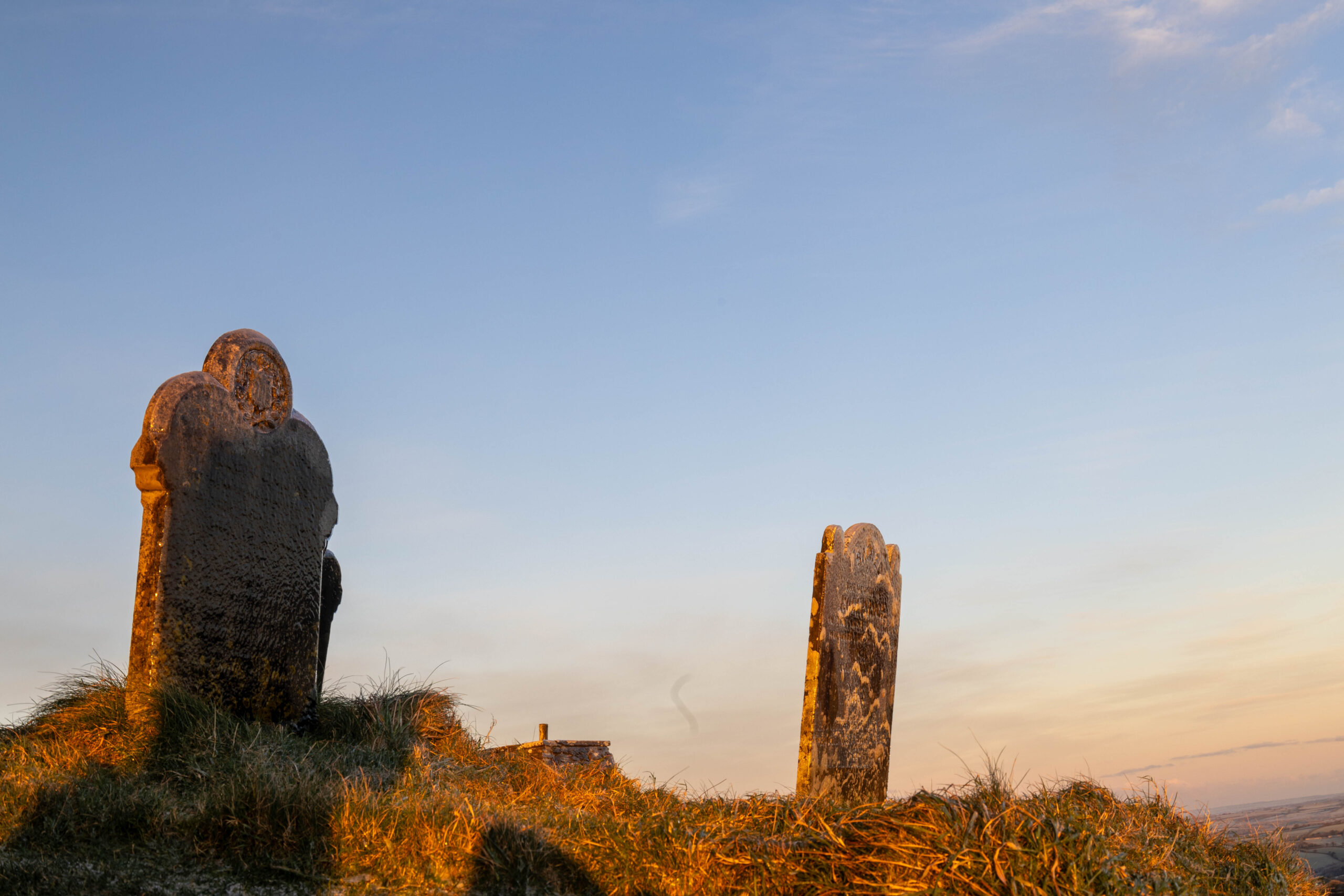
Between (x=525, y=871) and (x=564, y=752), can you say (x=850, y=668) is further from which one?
(x=525, y=871)

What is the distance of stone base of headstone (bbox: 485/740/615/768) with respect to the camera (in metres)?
8.47

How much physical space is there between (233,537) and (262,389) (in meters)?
1.16

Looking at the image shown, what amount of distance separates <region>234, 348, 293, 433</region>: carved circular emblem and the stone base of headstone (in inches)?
121

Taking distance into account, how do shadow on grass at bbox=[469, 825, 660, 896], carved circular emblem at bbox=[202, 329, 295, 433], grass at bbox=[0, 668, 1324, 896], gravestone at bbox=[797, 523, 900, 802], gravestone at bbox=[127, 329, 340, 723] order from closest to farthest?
grass at bbox=[0, 668, 1324, 896]
shadow on grass at bbox=[469, 825, 660, 896]
gravestone at bbox=[127, 329, 340, 723]
carved circular emblem at bbox=[202, 329, 295, 433]
gravestone at bbox=[797, 523, 900, 802]

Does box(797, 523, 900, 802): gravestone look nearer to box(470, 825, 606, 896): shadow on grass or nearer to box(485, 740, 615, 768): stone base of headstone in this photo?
box(485, 740, 615, 768): stone base of headstone

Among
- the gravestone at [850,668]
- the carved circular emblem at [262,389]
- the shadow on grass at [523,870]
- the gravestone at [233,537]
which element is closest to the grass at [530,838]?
the shadow on grass at [523,870]

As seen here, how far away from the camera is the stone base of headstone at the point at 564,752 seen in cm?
847

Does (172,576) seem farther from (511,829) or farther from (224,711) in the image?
(511,829)

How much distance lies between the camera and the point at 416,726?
8.19m

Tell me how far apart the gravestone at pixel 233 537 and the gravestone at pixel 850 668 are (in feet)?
12.3

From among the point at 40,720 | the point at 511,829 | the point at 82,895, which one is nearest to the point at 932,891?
the point at 511,829

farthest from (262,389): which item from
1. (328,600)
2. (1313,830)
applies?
(1313,830)

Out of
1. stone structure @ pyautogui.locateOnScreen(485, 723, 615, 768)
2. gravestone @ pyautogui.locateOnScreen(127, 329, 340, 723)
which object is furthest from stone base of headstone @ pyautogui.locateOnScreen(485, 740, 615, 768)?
gravestone @ pyautogui.locateOnScreen(127, 329, 340, 723)

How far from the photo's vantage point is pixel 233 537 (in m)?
7.20
